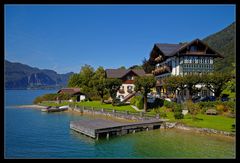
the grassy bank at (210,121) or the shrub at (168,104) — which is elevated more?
the shrub at (168,104)

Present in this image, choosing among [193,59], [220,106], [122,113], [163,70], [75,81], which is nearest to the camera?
[220,106]

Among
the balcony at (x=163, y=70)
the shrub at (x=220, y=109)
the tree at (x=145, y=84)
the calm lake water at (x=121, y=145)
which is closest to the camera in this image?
the calm lake water at (x=121, y=145)

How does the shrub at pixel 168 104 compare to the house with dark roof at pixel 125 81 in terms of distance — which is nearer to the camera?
the shrub at pixel 168 104

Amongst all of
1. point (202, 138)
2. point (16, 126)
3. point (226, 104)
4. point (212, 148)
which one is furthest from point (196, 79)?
point (16, 126)

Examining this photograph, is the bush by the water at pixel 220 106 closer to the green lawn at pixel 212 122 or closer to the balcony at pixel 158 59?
the green lawn at pixel 212 122

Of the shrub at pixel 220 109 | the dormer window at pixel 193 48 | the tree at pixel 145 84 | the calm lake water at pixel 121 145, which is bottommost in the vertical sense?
the calm lake water at pixel 121 145

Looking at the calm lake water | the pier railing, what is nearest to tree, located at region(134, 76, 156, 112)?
the pier railing

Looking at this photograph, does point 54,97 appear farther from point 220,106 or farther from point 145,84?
point 220,106

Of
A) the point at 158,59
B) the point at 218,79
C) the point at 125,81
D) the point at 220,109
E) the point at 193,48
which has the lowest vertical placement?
the point at 220,109

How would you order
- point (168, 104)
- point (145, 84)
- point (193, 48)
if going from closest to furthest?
point (168, 104)
point (145, 84)
point (193, 48)

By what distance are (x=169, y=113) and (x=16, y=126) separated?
2125cm

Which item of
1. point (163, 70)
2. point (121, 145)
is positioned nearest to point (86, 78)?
point (163, 70)

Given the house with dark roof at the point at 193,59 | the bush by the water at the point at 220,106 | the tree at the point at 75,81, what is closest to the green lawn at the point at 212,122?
the bush by the water at the point at 220,106
